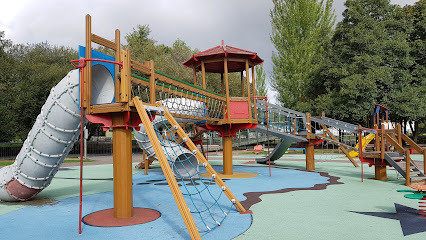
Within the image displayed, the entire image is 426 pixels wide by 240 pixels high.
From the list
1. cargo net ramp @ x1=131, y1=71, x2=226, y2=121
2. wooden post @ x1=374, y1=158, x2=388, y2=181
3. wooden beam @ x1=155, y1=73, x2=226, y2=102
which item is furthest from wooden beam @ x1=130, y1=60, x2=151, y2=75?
wooden post @ x1=374, y1=158, x2=388, y2=181

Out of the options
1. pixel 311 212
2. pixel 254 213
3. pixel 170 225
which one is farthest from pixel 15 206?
pixel 311 212

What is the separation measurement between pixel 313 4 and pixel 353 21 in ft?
24.5

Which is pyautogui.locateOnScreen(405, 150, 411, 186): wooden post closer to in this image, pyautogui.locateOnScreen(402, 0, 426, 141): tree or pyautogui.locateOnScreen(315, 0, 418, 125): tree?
pyautogui.locateOnScreen(315, 0, 418, 125): tree

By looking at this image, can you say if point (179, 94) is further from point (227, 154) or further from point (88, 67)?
point (227, 154)

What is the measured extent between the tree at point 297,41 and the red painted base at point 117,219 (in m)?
34.7

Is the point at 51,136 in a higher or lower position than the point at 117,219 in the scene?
higher

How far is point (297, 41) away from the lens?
40531 mm

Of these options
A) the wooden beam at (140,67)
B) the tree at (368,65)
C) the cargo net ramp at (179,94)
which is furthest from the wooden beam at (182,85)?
the tree at (368,65)

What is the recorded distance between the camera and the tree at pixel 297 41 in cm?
4016

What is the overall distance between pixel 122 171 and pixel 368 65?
103ft

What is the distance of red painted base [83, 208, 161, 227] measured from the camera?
21.1 feet

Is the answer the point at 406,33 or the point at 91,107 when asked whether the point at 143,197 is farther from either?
the point at 406,33

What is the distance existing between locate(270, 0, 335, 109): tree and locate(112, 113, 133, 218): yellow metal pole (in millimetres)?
34998

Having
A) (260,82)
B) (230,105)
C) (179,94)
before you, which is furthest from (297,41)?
(179,94)
